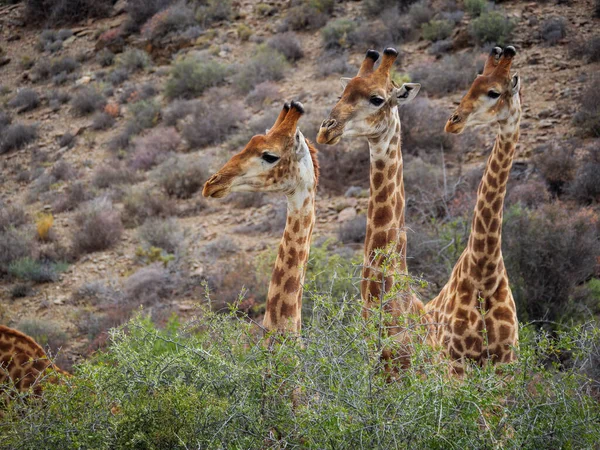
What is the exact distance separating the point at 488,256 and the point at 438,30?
43.5 ft

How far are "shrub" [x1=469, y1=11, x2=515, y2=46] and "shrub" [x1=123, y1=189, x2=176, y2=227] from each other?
820 cm

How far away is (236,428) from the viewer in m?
3.41

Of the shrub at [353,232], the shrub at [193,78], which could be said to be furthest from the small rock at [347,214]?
the shrub at [193,78]

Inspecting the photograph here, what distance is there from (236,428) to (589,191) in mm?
8072

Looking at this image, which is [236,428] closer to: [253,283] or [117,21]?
[253,283]

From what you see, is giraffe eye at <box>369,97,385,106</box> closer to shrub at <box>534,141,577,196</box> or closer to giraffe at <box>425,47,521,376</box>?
giraffe at <box>425,47,521,376</box>

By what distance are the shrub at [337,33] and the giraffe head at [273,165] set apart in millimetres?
14366

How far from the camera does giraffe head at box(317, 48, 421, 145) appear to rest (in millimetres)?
4625

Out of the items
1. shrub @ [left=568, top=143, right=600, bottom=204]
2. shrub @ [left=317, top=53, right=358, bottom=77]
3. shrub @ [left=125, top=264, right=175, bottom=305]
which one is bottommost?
shrub @ [left=125, top=264, right=175, bottom=305]

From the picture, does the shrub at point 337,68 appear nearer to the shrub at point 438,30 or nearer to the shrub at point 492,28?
the shrub at point 438,30

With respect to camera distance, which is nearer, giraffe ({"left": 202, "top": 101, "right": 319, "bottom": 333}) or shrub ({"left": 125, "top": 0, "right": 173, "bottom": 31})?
giraffe ({"left": 202, "top": 101, "right": 319, "bottom": 333})

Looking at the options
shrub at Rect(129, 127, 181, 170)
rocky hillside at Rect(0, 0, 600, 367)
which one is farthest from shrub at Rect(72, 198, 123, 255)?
shrub at Rect(129, 127, 181, 170)

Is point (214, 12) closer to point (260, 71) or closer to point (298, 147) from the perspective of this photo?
point (260, 71)

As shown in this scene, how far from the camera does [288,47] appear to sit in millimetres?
18734
